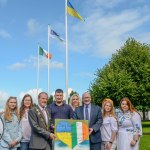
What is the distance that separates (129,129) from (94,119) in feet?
3.97

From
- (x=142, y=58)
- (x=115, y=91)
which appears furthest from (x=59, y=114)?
(x=142, y=58)

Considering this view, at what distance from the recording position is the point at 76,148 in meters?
9.26

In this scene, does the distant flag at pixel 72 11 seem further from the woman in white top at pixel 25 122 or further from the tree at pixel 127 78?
the tree at pixel 127 78

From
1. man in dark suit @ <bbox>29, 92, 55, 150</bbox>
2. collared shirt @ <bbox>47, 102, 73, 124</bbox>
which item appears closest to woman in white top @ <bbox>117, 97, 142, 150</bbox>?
collared shirt @ <bbox>47, 102, 73, 124</bbox>

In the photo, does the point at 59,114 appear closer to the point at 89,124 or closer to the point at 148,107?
the point at 89,124

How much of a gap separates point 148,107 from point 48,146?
35581 millimetres

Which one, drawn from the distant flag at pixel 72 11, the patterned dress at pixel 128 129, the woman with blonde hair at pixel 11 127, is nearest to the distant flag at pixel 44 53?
the distant flag at pixel 72 11

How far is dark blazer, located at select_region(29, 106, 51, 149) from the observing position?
350 inches

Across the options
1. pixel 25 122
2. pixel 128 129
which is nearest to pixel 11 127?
pixel 25 122

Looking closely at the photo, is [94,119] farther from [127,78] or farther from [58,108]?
[127,78]

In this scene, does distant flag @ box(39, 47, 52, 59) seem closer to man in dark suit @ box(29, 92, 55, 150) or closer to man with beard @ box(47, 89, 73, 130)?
man with beard @ box(47, 89, 73, 130)

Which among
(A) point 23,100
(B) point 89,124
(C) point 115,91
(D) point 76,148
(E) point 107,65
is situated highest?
(E) point 107,65

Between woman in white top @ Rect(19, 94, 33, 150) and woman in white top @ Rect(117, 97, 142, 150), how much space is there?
2.53 metres

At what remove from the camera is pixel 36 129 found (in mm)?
8844
